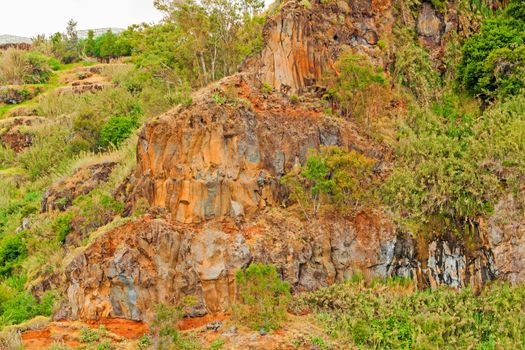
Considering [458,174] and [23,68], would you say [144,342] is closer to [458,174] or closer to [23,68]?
[458,174]

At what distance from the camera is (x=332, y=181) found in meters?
14.0

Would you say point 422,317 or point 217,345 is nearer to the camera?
point 217,345

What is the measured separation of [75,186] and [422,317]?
42.9ft


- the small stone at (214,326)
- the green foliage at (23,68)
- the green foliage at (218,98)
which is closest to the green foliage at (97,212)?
the green foliage at (218,98)

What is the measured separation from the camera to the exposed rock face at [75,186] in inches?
761

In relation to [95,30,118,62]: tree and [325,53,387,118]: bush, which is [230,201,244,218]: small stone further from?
[95,30,118,62]: tree

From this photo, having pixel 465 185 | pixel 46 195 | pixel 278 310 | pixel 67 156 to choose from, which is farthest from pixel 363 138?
pixel 67 156

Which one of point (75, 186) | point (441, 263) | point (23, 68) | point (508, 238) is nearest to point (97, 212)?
point (75, 186)

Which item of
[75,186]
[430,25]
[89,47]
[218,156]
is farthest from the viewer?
[89,47]

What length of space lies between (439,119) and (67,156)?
16.7 metres

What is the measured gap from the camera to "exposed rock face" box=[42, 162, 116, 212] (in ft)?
63.4

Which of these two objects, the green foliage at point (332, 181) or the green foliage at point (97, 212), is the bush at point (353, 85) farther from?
the green foliage at point (97, 212)

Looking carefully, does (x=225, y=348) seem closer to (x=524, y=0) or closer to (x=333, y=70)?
(x=333, y=70)

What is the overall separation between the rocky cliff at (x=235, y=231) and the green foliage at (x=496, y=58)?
467 cm
